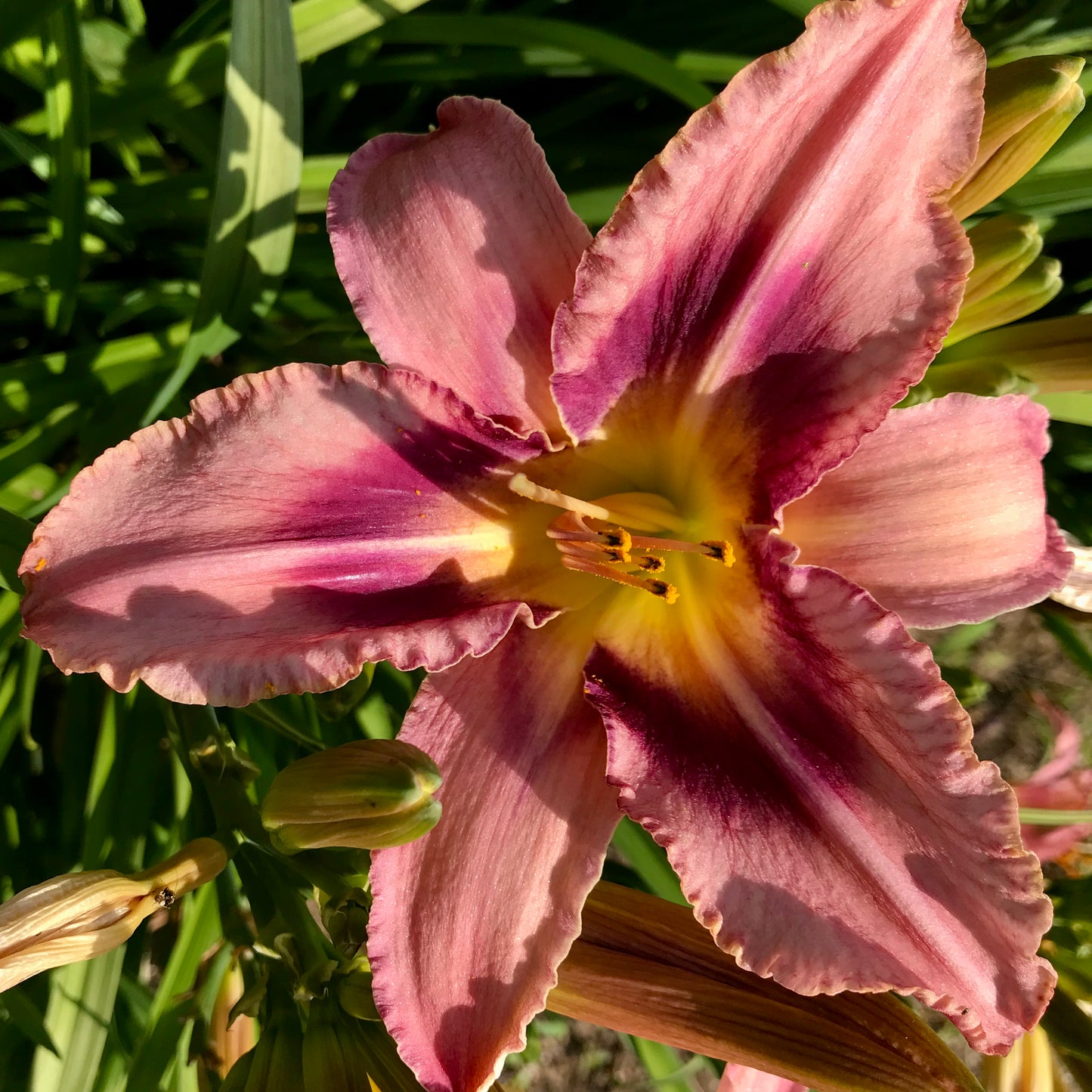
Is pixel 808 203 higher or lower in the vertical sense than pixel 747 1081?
higher

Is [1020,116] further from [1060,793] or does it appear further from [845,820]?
[1060,793]

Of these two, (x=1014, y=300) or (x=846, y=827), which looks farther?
(x=1014, y=300)

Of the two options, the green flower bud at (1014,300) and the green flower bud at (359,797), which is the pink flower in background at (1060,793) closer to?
the green flower bud at (1014,300)

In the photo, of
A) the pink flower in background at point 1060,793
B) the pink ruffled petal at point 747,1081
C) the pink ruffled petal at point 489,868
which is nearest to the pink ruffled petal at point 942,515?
the pink ruffled petal at point 489,868

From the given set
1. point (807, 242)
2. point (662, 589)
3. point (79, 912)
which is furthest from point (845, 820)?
point (79, 912)

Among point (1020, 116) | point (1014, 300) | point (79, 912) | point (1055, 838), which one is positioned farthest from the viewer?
point (1055, 838)

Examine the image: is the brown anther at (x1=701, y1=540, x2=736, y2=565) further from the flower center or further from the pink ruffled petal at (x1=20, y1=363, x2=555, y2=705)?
the pink ruffled petal at (x1=20, y1=363, x2=555, y2=705)

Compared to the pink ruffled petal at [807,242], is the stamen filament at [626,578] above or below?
below
